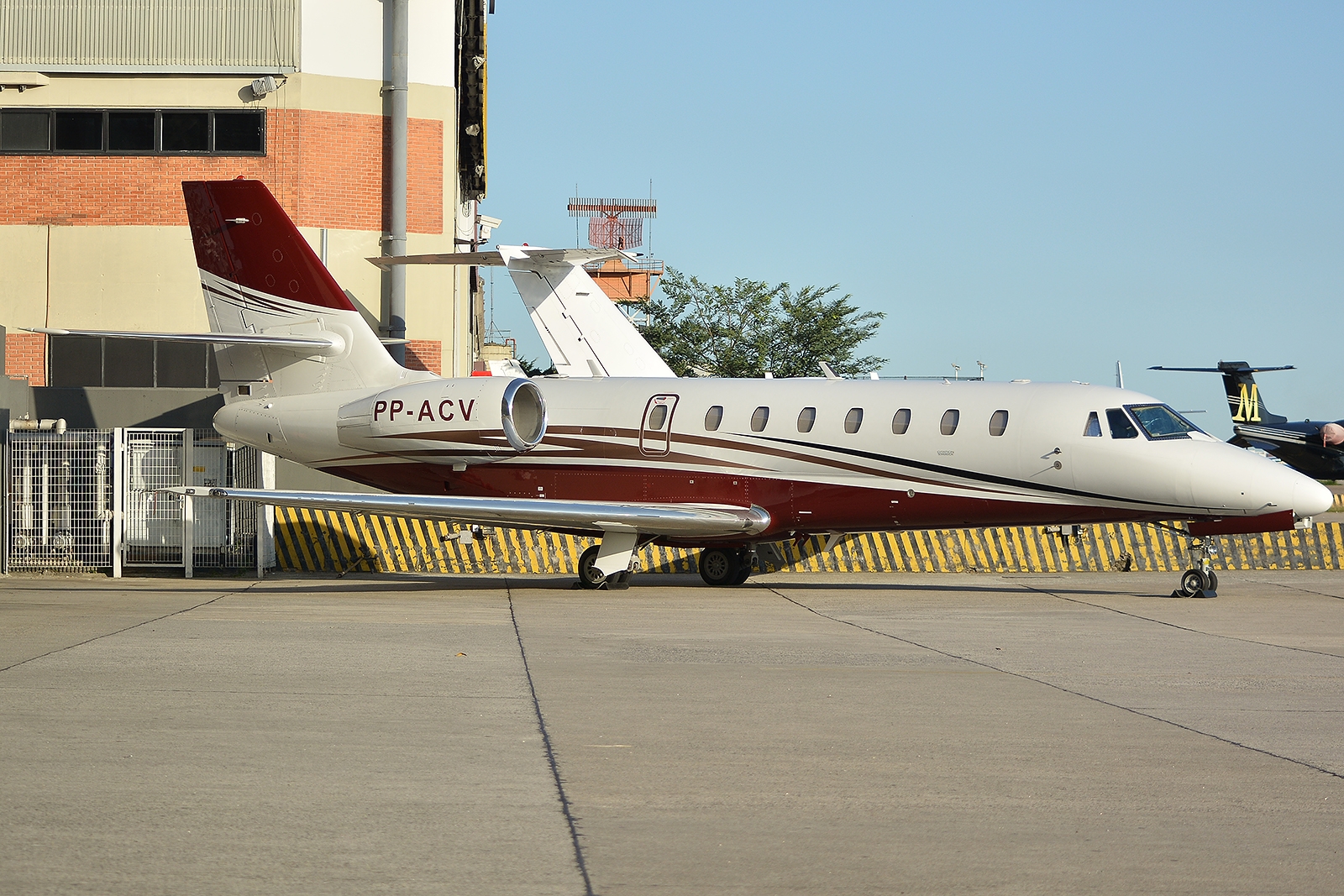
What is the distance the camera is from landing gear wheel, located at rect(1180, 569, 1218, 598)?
18031 mm

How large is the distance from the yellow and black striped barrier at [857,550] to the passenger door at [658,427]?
3562 mm

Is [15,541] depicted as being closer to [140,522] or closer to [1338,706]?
[140,522]

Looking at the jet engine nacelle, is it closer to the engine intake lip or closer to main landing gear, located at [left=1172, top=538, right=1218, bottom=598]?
the engine intake lip

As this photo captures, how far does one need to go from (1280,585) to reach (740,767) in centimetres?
1614

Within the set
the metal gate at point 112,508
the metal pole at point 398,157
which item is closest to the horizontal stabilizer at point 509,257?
the metal pole at point 398,157

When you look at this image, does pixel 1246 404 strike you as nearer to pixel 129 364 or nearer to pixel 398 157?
pixel 398 157

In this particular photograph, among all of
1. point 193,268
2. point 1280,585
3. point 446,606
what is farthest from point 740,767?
point 193,268

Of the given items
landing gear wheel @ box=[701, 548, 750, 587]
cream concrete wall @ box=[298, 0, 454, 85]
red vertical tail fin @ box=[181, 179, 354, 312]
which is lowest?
landing gear wheel @ box=[701, 548, 750, 587]

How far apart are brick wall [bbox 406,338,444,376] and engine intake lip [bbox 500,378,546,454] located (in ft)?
27.1

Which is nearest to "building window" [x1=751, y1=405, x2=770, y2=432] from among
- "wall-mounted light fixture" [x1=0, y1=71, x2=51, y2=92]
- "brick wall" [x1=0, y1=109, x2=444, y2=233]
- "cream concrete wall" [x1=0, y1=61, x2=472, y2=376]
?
"cream concrete wall" [x1=0, y1=61, x2=472, y2=376]

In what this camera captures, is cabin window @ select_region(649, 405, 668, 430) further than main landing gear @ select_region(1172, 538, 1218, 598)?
Yes

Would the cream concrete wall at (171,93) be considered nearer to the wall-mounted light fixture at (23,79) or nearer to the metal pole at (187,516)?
the wall-mounted light fixture at (23,79)

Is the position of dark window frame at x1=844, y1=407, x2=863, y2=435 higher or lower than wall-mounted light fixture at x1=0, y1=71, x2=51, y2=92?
lower

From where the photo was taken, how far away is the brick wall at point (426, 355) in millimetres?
28531
